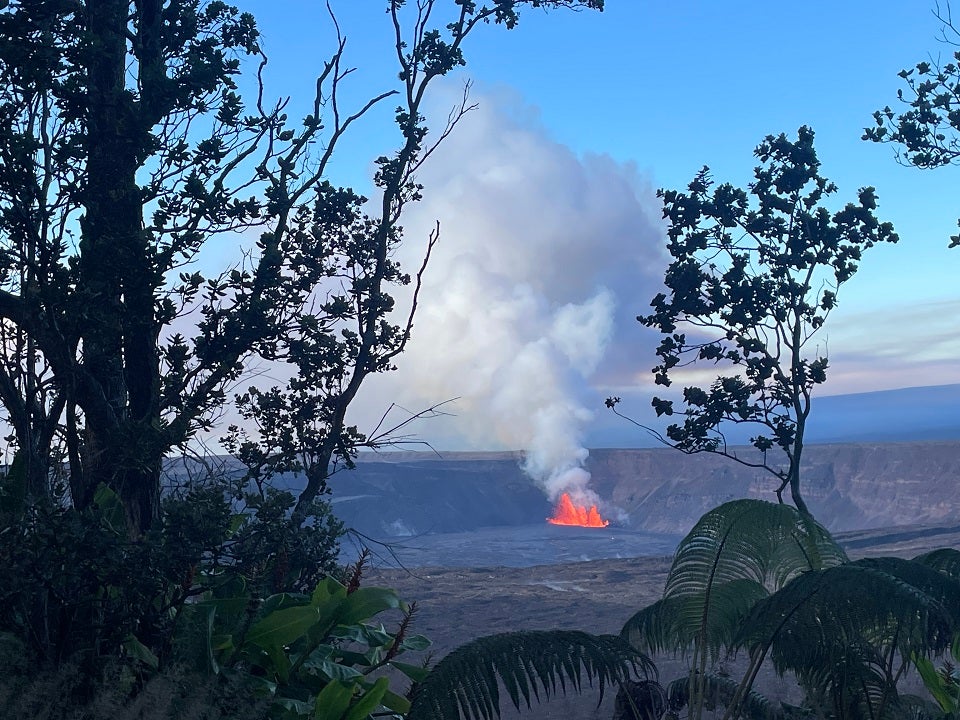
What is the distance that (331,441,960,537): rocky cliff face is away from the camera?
50.6m

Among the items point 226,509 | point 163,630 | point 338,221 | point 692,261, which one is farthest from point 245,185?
point 692,261

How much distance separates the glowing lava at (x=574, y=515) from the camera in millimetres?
59500

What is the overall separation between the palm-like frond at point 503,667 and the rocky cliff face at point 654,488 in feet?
151

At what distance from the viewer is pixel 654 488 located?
61625mm

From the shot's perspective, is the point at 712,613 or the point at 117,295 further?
the point at 712,613

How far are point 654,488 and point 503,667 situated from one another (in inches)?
2278

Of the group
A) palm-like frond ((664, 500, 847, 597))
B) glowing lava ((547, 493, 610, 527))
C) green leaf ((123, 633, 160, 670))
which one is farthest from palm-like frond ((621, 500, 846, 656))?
glowing lava ((547, 493, 610, 527))

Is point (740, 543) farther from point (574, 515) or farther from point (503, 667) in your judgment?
point (574, 515)

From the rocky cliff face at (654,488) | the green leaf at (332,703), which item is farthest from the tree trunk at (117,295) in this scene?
the rocky cliff face at (654,488)

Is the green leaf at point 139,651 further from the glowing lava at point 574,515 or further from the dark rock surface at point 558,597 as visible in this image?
the glowing lava at point 574,515

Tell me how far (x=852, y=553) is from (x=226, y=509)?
26.7 meters

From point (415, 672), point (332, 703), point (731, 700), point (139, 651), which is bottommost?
point (731, 700)

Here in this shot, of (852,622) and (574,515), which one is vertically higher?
(852,622)

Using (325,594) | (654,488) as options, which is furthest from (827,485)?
(325,594)
